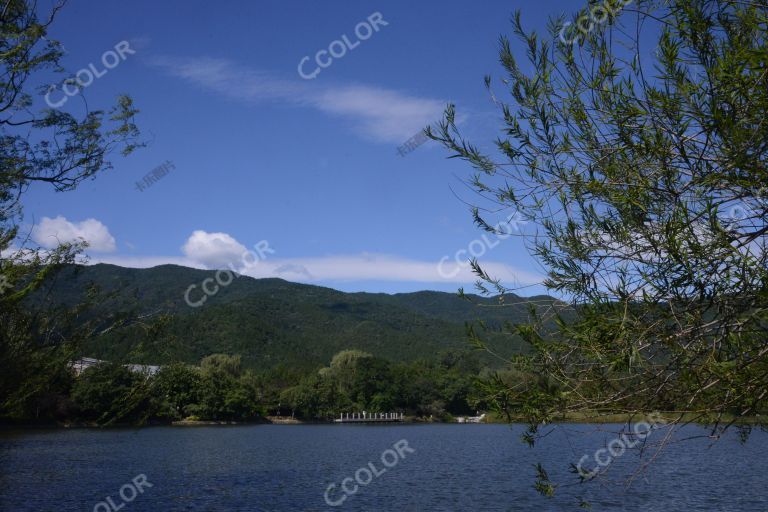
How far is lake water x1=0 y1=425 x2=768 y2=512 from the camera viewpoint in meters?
23.2

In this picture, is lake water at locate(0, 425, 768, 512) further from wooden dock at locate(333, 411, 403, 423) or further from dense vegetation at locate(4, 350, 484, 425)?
wooden dock at locate(333, 411, 403, 423)

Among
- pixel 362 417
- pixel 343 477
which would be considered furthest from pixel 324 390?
pixel 343 477

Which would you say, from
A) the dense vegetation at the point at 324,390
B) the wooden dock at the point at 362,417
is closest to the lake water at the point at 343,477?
the dense vegetation at the point at 324,390

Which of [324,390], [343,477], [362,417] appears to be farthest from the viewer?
[362,417]

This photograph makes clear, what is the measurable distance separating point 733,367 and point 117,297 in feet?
40.7

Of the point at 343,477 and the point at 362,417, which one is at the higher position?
the point at 362,417

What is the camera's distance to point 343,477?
3102 centimetres

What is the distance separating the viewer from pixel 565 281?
18.5 feet

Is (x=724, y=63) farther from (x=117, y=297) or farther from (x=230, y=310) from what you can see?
(x=230, y=310)

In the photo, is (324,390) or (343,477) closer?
(343,477)

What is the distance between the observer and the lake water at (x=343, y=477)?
23.2 m

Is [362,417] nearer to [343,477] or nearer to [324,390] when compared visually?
[324,390]

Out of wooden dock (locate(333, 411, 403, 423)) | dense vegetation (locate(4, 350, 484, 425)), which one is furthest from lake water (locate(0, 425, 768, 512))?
wooden dock (locate(333, 411, 403, 423))

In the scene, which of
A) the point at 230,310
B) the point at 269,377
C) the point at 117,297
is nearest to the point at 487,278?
the point at 117,297
